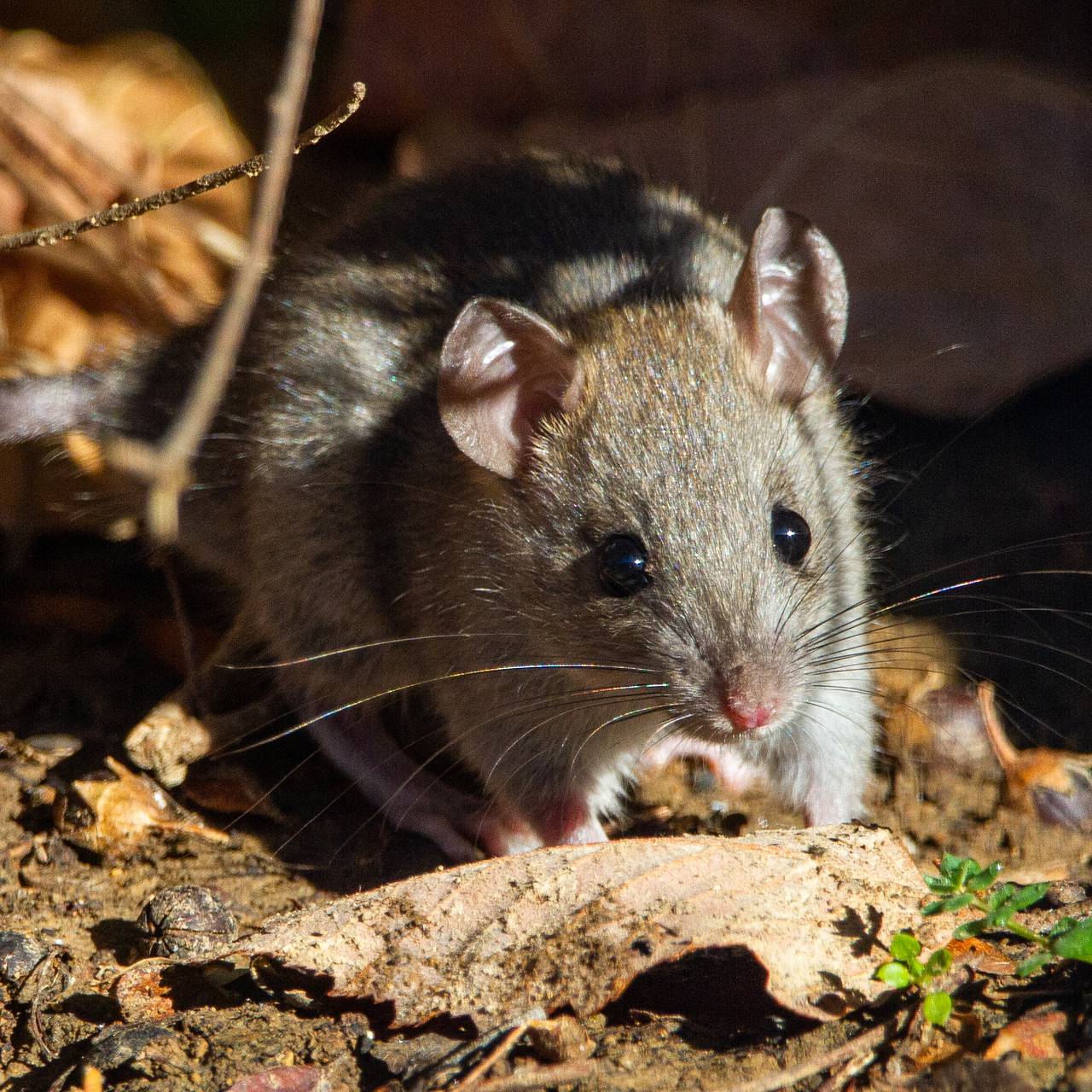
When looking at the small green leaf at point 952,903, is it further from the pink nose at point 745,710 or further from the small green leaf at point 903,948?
the pink nose at point 745,710

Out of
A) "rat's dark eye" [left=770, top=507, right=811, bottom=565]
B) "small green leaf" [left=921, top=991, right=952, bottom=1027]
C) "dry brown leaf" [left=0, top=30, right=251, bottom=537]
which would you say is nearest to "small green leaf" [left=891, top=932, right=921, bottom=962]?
"small green leaf" [left=921, top=991, right=952, bottom=1027]

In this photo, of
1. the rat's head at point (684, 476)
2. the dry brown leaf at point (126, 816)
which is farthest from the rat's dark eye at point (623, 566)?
the dry brown leaf at point (126, 816)

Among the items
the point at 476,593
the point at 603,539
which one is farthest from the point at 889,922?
the point at 476,593

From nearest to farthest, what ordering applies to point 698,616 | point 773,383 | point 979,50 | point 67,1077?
point 67,1077
point 698,616
point 773,383
point 979,50

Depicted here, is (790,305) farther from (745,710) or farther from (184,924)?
(184,924)

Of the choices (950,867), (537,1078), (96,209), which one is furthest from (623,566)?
(96,209)

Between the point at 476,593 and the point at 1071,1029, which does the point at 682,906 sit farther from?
the point at 476,593

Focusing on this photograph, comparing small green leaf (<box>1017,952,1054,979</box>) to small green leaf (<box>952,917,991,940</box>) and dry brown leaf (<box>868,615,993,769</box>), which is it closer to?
small green leaf (<box>952,917,991,940</box>)
